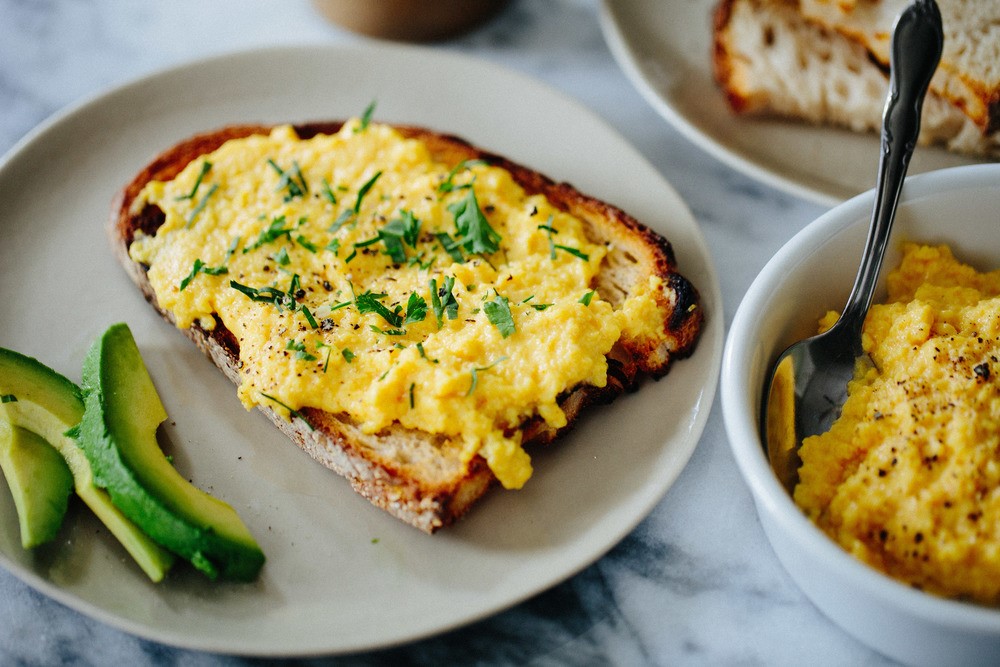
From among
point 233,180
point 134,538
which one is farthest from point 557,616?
point 233,180

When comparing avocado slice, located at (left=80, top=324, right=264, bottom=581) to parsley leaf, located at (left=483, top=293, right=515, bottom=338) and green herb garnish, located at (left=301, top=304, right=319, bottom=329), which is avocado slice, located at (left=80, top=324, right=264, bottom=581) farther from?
parsley leaf, located at (left=483, top=293, right=515, bottom=338)

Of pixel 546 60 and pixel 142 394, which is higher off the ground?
pixel 142 394

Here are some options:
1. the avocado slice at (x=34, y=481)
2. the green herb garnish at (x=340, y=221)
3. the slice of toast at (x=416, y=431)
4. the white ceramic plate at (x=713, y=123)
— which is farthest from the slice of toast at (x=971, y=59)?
the avocado slice at (x=34, y=481)

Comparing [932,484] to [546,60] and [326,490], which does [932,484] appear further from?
[546,60]

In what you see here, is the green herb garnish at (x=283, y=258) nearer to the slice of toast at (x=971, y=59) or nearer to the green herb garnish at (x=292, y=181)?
the green herb garnish at (x=292, y=181)

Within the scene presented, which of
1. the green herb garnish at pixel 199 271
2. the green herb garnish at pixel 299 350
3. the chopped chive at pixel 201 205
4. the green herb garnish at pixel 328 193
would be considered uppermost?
the chopped chive at pixel 201 205

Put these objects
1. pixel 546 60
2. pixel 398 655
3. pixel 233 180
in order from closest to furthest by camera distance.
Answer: pixel 398 655 → pixel 233 180 → pixel 546 60

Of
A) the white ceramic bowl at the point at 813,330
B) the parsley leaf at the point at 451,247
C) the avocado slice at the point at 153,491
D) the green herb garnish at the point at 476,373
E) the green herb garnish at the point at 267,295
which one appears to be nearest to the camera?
the white ceramic bowl at the point at 813,330
